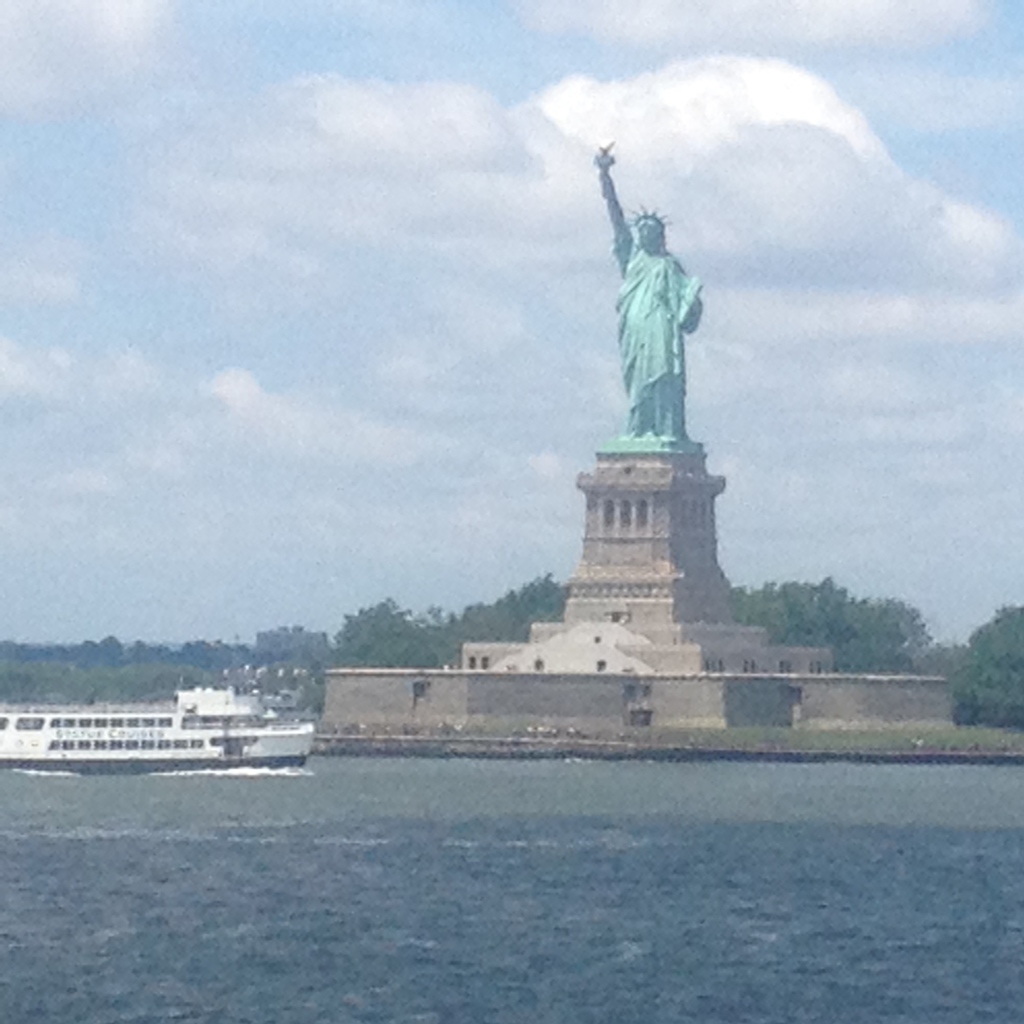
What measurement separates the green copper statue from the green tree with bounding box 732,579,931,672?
1447 centimetres

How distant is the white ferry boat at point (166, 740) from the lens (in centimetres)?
10344

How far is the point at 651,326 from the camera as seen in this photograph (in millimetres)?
125125

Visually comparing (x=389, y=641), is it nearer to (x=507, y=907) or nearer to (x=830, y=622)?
(x=830, y=622)

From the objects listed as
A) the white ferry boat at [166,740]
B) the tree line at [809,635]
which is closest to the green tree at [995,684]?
the tree line at [809,635]

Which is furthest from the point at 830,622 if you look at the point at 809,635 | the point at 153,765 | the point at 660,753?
the point at 153,765

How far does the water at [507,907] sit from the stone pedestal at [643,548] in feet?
92.2

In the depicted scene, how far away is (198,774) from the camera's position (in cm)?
10331

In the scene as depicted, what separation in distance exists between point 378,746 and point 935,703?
18648 mm

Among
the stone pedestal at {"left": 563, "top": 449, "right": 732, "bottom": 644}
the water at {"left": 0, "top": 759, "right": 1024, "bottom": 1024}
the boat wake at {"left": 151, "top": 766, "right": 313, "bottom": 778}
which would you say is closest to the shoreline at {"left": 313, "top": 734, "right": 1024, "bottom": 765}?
the stone pedestal at {"left": 563, "top": 449, "right": 732, "bottom": 644}

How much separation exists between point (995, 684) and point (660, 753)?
61.1 ft

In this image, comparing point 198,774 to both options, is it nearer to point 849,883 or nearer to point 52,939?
point 849,883

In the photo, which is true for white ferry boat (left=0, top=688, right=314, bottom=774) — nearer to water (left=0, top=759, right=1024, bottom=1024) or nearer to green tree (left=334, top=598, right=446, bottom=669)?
water (left=0, top=759, right=1024, bottom=1024)

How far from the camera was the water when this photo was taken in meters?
46.9

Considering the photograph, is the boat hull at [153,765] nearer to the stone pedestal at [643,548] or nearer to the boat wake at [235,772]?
the boat wake at [235,772]
